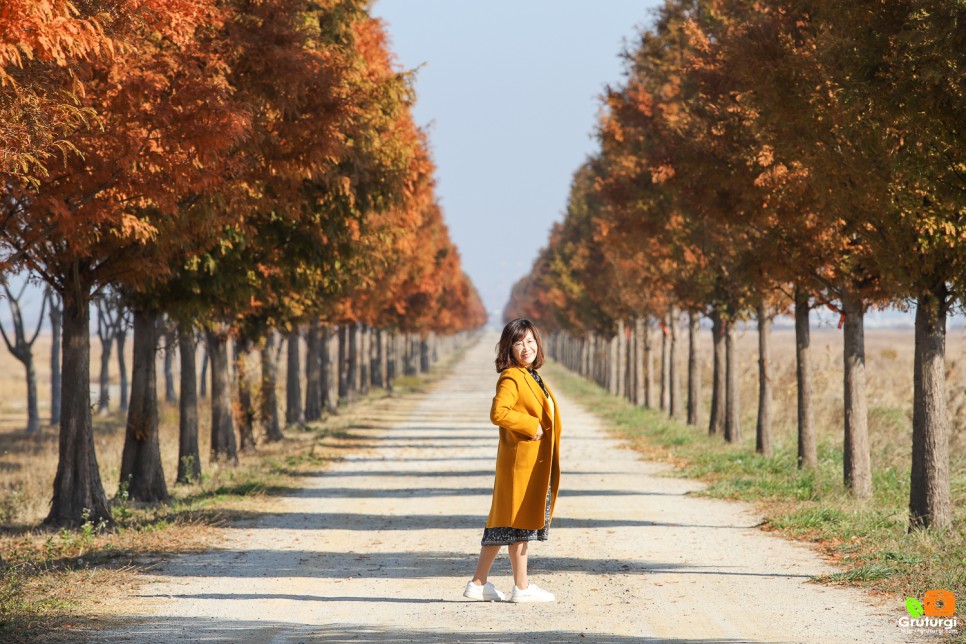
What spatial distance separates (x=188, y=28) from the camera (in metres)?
9.34

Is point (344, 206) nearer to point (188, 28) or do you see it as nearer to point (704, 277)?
point (188, 28)

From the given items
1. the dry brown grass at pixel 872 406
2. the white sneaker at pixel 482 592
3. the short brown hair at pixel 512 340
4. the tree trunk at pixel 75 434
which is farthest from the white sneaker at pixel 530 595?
the dry brown grass at pixel 872 406

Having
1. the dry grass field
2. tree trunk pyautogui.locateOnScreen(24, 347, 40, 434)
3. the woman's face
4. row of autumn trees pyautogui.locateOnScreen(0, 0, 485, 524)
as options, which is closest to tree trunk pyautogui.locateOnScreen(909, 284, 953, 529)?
the dry grass field

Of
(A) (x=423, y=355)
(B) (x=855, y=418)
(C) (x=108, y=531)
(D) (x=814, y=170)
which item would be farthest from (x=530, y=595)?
(A) (x=423, y=355)

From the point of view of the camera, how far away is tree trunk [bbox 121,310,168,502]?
16.1 metres

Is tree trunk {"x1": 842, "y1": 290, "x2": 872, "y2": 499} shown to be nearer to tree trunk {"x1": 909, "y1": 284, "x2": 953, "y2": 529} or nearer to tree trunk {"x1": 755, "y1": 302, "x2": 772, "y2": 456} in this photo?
tree trunk {"x1": 909, "y1": 284, "x2": 953, "y2": 529}

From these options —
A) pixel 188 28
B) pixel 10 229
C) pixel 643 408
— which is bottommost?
pixel 643 408

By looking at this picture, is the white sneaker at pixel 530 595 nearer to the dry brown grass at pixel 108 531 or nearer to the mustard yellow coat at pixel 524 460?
the mustard yellow coat at pixel 524 460

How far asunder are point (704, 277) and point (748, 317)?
1239 mm

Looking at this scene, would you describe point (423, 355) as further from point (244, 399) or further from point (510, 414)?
point (510, 414)

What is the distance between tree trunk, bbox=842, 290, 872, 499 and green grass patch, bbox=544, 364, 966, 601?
0.89 feet

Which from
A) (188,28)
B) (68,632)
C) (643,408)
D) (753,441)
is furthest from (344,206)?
(643,408)

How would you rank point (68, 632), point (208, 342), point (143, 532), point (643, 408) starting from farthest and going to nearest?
point (643, 408), point (208, 342), point (143, 532), point (68, 632)

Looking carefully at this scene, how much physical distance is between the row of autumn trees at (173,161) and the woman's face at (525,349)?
3217mm
